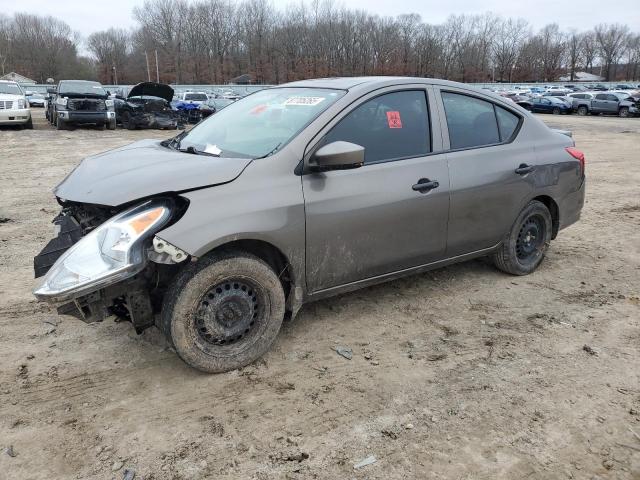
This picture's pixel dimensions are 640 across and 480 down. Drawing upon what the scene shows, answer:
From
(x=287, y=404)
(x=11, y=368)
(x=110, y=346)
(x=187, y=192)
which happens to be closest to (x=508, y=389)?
(x=287, y=404)

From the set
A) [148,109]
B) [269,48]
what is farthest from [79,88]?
[269,48]

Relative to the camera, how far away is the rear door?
404 centimetres

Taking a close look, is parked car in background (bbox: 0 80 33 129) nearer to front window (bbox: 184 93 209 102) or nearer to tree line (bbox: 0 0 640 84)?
front window (bbox: 184 93 209 102)

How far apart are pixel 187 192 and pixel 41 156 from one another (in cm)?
1143

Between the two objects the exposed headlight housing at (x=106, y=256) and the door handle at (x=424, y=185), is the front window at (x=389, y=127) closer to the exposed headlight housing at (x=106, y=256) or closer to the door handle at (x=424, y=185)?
the door handle at (x=424, y=185)

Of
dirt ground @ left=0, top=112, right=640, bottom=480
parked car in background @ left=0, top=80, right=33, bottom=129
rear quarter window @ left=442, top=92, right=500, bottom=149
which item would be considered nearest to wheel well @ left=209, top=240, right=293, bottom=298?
dirt ground @ left=0, top=112, right=640, bottom=480

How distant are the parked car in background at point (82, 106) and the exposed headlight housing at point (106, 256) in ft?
60.8

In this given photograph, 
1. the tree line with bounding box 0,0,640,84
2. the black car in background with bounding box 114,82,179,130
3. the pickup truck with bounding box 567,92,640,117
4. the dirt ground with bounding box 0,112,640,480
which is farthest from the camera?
the tree line with bounding box 0,0,640,84

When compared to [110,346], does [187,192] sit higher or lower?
higher

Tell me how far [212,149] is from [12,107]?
60.8 feet

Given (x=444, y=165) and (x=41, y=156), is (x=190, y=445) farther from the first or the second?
(x=41, y=156)

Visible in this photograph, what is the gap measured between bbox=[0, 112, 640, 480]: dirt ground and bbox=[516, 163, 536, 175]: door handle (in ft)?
3.26

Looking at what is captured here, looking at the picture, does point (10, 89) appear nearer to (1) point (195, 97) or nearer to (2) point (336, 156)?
(1) point (195, 97)

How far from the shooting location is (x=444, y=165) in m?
3.92
